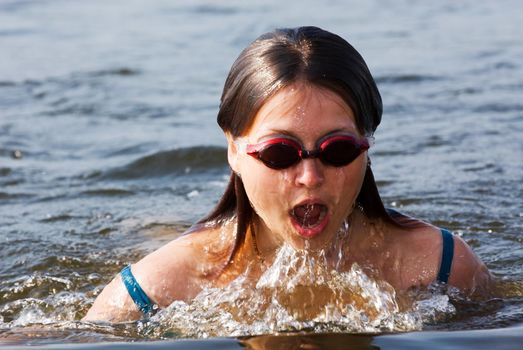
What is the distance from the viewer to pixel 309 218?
3.77 m

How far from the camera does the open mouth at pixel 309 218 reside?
3740 millimetres

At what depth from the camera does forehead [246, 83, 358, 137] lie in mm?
3678

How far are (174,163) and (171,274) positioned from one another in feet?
12.6

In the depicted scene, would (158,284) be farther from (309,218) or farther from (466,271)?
(466,271)

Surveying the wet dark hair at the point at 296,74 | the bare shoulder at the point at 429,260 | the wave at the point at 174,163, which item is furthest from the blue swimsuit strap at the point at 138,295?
the wave at the point at 174,163

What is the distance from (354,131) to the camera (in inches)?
147

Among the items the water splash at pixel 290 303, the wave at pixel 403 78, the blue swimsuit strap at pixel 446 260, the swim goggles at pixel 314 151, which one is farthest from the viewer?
the wave at pixel 403 78

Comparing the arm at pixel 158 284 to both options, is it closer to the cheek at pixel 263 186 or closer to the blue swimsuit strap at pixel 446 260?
the cheek at pixel 263 186

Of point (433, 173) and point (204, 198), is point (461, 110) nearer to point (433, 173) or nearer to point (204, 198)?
point (433, 173)

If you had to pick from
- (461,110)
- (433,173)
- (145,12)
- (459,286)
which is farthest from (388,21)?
(459,286)

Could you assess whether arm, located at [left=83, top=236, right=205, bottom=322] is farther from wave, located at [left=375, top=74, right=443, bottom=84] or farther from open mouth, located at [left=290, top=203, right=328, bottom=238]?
wave, located at [left=375, top=74, right=443, bottom=84]

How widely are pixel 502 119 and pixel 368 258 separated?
479 centimetres

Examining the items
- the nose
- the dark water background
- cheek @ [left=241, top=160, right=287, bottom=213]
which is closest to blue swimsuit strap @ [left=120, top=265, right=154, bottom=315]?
the dark water background

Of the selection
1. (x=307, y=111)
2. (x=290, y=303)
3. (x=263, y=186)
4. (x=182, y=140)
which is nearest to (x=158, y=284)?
(x=290, y=303)
